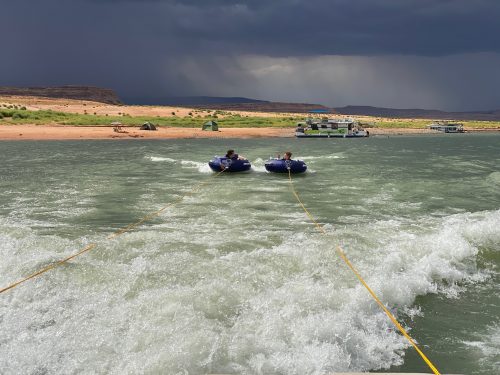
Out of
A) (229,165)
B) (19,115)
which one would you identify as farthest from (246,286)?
(19,115)

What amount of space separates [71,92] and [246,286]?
19436 cm

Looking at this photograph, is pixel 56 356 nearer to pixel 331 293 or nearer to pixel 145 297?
pixel 145 297

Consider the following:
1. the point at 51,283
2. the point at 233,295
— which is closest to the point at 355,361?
the point at 233,295

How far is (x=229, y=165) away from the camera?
2705cm

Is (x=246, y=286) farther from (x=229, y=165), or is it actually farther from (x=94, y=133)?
(x=94, y=133)

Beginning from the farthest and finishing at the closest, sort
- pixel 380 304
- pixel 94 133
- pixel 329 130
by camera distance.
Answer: pixel 329 130
pixel 94 133
pixel 380 304

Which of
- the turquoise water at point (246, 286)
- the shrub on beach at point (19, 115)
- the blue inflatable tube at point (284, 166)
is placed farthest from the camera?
the shrub on beach at point (19, 115)

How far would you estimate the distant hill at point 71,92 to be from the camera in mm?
175275

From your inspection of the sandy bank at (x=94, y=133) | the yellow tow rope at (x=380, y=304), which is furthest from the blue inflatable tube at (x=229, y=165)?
the sandy bank at (x=94, y=133)

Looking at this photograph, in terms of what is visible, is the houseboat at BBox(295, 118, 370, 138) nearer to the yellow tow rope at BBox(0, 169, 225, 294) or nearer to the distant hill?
the yellow tow rope at BBox(0, 169, 225, 294)

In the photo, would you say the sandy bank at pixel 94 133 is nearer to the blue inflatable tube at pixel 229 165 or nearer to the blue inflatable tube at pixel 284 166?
the blue inflatable tube at pixel 229 165

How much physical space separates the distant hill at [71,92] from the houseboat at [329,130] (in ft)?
406

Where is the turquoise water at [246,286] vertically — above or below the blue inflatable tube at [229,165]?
below

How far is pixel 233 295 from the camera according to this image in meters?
8.63
